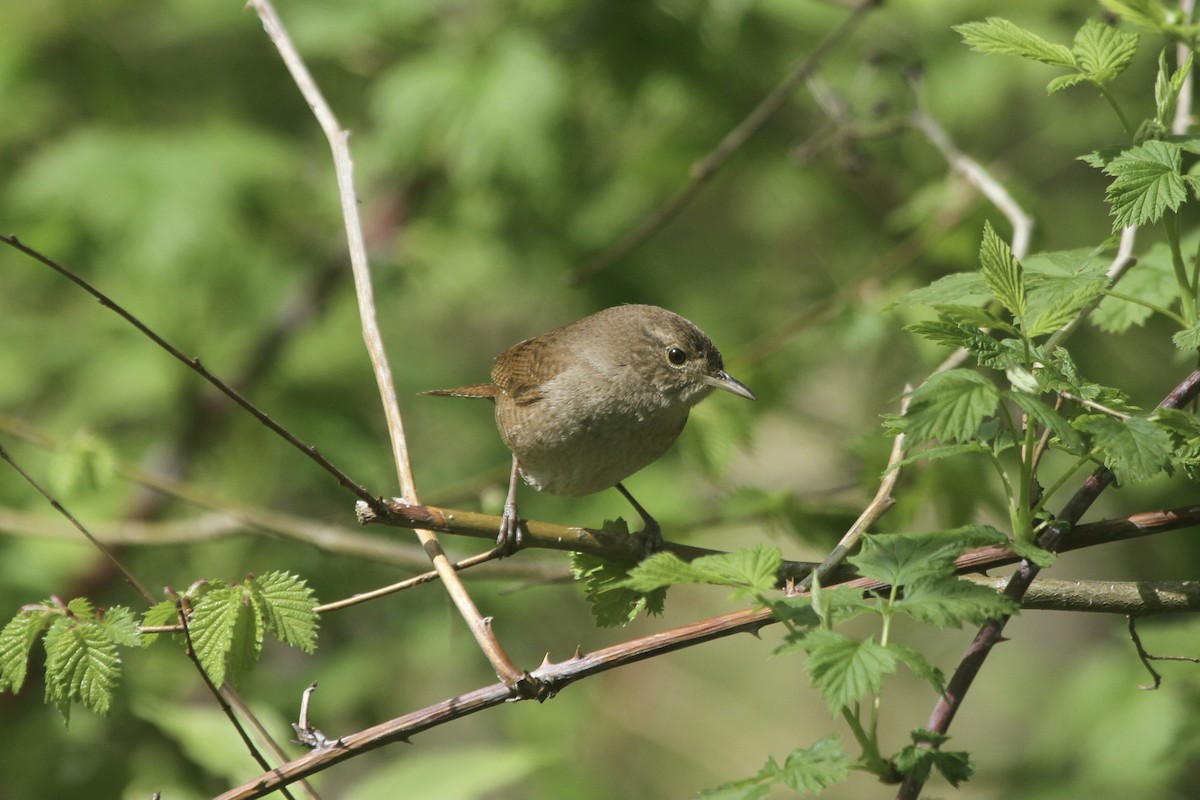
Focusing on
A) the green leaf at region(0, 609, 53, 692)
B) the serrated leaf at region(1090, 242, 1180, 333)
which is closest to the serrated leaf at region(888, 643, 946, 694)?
the serrated leaf at region(1090, 242, 1180, 333)

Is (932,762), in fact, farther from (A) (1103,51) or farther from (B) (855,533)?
(A) (1103,51)

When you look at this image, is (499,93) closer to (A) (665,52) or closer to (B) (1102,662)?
(A) (665,52)

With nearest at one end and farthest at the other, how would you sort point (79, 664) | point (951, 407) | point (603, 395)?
point (951, 407), point (79, 664), point (603, 395)

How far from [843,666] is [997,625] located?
1.50ft

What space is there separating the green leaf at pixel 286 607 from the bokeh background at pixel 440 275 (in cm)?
157

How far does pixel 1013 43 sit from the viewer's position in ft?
7.02

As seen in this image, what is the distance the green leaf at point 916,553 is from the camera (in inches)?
73.4

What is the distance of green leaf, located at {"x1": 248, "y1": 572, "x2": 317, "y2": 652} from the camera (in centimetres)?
218

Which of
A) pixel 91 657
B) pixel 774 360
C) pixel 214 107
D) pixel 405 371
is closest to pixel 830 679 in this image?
pixel 91 657

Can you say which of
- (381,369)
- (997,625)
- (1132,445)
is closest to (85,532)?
(381,369)

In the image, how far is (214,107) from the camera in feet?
21.6

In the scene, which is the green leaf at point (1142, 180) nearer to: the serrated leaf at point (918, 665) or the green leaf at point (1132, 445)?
the green leaf at point (1132, 445)

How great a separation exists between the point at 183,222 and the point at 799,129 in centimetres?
341

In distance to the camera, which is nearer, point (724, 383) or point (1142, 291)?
point (1142, 291)
